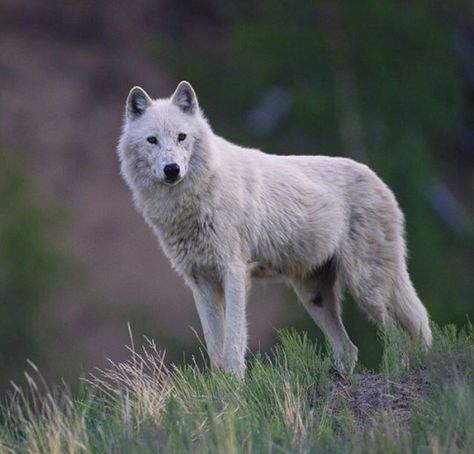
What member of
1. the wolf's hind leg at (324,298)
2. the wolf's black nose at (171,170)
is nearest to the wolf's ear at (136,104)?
the wolf's black nose at (171,170)

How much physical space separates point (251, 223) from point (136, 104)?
1.20 metres

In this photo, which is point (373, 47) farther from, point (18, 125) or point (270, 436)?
point (270, 436)

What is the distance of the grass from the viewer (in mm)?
7391

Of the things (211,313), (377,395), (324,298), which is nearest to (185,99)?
(211,313)

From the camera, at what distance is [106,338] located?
30.1 m

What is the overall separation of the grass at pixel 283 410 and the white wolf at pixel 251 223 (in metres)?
0.52

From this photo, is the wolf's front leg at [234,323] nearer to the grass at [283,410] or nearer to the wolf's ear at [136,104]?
the grass at [283,410]

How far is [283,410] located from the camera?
7.96 meters

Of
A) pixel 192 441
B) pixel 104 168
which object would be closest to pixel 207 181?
pixel 192 441

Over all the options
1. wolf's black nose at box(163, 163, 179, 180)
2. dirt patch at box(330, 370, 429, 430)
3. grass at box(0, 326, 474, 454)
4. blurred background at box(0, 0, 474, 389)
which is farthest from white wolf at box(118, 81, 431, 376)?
blurred background at box(0, 0, 474, 389)

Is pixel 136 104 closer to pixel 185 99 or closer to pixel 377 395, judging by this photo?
pixel 185 99

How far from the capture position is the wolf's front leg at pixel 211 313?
10.1 meters

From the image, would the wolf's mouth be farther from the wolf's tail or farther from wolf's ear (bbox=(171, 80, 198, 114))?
the wolf's tail

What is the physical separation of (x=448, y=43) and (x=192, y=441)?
61.9 ft
